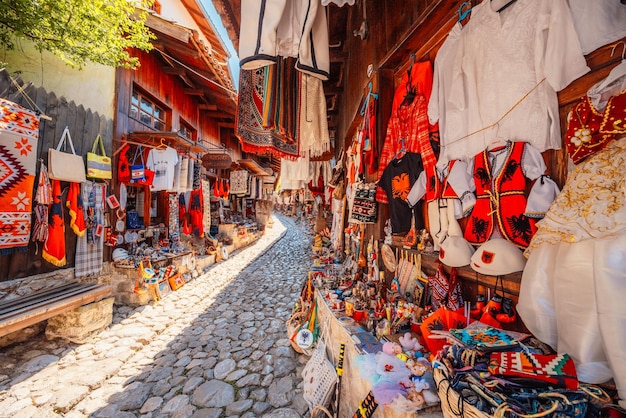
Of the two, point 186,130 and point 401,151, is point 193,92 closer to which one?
point 186,130

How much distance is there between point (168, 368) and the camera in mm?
3832

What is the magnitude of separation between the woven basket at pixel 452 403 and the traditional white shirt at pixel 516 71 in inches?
67.5

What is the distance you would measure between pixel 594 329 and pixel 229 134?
47.8 feet

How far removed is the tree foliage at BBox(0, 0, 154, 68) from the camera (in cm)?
336

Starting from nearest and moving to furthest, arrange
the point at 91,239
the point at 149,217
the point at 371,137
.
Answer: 1. the point at 371,137
2. the point at 91,239
3. the point at 149,217

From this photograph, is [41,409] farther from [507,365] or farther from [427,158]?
[427,158]

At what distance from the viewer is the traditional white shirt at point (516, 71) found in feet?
5.12

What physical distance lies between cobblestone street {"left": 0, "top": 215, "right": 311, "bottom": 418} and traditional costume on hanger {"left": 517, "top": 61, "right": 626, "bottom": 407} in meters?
2.93

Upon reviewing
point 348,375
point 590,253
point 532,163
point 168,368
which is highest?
point 532,163

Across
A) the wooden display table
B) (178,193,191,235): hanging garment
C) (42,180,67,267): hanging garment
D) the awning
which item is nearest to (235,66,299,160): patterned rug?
the wooden display table

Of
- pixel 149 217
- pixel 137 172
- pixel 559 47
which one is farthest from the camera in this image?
pixel 149 217

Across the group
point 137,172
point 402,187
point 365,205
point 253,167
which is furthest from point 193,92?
point 402,187

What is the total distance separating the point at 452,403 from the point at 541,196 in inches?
58.3

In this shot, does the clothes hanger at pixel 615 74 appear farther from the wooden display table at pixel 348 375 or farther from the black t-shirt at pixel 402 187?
the wooden display table at pixel 348 375
